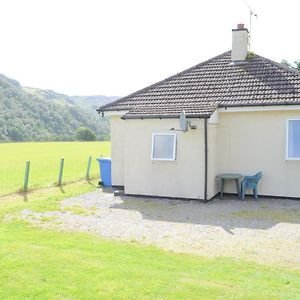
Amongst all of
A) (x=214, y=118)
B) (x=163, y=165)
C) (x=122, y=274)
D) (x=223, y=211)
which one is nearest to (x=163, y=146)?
(x=163, y=165)

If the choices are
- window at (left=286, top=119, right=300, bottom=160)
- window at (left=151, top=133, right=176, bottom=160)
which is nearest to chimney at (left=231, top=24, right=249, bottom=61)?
window at (left=286, top=119, right=300, bottom=160)

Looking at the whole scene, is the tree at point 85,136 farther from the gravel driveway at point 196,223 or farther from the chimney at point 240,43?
the gravel driveway at point 196,223

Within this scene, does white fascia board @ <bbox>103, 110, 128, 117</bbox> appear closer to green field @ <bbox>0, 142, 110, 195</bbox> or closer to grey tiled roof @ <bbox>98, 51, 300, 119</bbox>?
grey tiled roof @ <bbox>98, 51, 300, 119</bbox>

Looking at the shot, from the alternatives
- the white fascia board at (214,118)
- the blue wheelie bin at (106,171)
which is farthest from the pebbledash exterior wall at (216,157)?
the blue wheelie bin at (106,171)

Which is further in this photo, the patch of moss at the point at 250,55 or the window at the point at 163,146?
the patch of moss at the point at 250,55

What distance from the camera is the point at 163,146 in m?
13.9

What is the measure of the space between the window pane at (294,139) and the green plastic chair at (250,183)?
4.05 feet

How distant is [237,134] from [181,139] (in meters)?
2.09

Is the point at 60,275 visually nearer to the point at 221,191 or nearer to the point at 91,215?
the point at 91,215

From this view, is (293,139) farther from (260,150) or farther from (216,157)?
(216,157)

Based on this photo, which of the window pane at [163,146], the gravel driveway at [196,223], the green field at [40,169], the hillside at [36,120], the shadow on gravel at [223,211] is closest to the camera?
the gravel driveway at [196,223]

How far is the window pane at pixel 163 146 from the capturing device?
13.7m

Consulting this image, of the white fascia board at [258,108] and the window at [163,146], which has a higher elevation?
the white fascia board at [258,108]

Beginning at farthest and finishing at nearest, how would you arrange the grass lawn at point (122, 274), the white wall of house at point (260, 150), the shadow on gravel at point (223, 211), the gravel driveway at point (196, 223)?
1. the white wall of house at point (260, 150)
2. the shadow on gravel at point (223, 211)
3. the gravel driveway at point (196, 223)
4. the grass lawn at point (122, 274)
